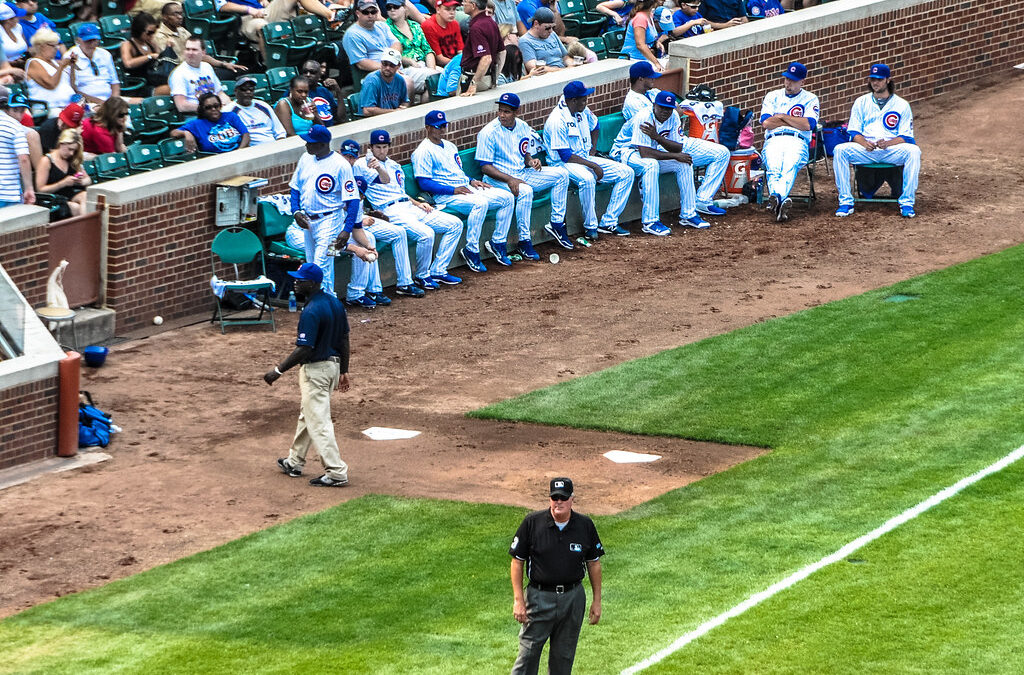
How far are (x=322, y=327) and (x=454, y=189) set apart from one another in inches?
242

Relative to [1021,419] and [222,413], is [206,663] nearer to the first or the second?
[222,413]

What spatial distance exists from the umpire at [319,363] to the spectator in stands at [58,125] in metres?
5.16

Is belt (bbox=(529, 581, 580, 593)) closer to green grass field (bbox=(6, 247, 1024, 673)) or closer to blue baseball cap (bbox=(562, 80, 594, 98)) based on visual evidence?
green grass field (bbox=(6, 247, 1024, 673))

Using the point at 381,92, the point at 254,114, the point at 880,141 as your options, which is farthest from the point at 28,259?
the point at 880,141

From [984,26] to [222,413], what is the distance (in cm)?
1532

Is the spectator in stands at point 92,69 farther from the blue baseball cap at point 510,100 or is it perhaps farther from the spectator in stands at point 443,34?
the spectator in stands at point 443,34

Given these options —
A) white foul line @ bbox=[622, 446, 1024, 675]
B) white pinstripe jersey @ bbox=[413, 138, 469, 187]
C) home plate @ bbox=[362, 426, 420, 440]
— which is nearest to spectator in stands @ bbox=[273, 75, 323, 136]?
white pinstripe jersey @ bbox=[413, 138, 469, 187]

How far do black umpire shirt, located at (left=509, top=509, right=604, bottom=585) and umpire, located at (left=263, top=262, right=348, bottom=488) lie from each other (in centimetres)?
412

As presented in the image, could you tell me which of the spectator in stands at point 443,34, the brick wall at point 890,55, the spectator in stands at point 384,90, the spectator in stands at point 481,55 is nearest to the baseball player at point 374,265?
the spectator in stands at point 384,90

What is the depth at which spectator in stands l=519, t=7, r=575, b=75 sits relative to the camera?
69.0 feet

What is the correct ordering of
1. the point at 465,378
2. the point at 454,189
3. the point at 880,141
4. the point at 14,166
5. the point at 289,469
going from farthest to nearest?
the point at 880,141 < the point at 454,189 < the point at 14,166 < the point at 465,378 < the point at 289,469

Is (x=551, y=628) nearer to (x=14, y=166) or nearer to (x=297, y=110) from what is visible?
(x=14, y=166)

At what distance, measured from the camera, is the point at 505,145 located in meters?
19.2

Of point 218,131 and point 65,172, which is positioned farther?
point 218,131
